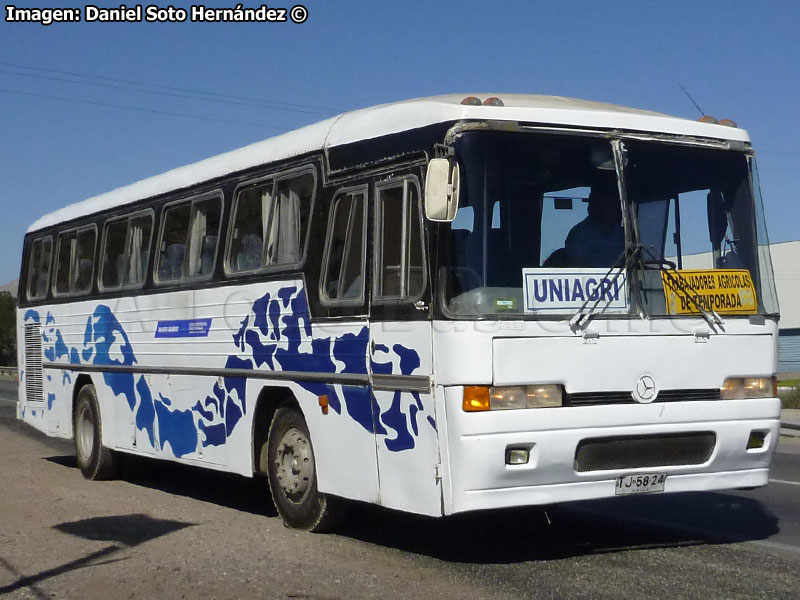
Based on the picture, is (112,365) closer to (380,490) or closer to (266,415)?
(266,415)

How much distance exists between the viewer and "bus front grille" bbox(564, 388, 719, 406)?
24.8 feet

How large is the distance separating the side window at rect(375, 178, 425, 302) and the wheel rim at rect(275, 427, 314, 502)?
1706mm

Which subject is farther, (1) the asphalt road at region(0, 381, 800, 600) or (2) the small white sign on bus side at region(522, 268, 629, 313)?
(2) the small white sign on bus side at region(522, 268, 629, 313)

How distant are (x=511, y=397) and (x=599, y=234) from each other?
4.17ft

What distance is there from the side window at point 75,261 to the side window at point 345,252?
19.1 feet

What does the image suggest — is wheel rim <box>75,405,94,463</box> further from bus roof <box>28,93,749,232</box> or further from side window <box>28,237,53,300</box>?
bus roof <box>28,93,749,232</box>

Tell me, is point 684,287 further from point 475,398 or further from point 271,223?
point 271,223

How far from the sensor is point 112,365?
13133mm

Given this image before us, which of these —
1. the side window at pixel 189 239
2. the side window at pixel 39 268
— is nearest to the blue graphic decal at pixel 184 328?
the side window at pixel 189 239

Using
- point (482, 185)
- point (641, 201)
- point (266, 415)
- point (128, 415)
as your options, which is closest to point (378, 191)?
point (482, 185)

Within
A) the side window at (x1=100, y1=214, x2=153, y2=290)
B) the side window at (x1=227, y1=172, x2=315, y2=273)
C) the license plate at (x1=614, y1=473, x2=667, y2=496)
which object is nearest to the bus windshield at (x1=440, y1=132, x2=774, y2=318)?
the license plate at (x1=614, y1=473, x2=667, y2=496)

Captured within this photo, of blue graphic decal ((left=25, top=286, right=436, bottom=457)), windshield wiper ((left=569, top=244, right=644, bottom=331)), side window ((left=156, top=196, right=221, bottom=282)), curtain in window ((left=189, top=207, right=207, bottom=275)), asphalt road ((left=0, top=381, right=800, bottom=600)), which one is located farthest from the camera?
curtain in window ((left=189, top=207, right=207, bottom=275))

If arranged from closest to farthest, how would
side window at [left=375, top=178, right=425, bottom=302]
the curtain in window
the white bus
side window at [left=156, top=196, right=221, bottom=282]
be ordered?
the white bus, side window at [left=375, top=178, right=425, bottom=302], side window at [left=156, top=196, right=221, bottom=282], the curtain in window

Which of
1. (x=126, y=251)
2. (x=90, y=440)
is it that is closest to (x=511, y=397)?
(x=126, y=251)
